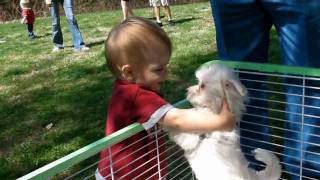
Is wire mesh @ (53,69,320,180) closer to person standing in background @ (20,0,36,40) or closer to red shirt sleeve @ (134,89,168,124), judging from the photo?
red shirt sleeve @ (134,89,168,124)

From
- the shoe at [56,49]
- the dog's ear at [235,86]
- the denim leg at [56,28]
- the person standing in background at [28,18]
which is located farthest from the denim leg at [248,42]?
the person standing in background at [28,18]

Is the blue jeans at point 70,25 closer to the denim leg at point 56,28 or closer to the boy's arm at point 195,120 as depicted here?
the denim leg at point 56,28

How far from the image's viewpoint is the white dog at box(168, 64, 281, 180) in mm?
1496

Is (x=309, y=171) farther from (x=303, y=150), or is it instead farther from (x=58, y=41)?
(x=58, y=41)

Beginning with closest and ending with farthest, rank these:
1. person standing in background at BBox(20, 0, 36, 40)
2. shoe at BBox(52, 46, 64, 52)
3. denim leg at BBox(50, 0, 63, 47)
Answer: shoe at BBox(52, 46, 64, 52) → denim leg at BBox(50, 0, 63, 47) → person standing in background at BBox(20, 0, 36, 40)

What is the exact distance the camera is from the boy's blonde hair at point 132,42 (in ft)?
4.82

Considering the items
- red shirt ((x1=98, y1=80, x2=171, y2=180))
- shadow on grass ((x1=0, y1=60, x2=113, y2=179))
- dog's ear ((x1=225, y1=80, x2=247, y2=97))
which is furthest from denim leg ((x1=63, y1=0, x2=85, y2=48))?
dog's ear ((x1=225, y1=80, x2=247, y2=97))

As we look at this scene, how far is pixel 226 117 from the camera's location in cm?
143

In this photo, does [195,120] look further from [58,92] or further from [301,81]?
[58,92]

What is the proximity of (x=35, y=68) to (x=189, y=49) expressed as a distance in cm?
154

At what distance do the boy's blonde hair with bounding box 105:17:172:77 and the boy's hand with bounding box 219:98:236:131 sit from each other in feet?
0.83

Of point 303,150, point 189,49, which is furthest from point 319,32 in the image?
point 189,49

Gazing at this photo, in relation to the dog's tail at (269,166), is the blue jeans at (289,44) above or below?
above

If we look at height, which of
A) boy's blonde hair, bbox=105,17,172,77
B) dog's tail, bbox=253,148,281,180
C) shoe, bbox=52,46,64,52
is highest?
boy's blonde hair, bbox=105,17,172,77
